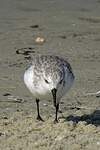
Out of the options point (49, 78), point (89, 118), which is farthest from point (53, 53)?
point (49, 78)

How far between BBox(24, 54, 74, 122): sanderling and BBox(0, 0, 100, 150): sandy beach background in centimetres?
44

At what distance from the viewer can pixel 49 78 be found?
7668 millimetres

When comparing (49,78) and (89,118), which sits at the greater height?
(49,78)

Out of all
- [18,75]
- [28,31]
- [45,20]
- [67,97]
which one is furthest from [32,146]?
[45,20]

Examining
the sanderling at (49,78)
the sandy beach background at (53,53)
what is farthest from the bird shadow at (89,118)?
the sanderling at (49,78)

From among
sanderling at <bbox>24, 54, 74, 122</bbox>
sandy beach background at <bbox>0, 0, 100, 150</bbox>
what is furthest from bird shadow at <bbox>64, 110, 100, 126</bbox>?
sanderling at <bbox>24, 54, 74, 122</bbox>

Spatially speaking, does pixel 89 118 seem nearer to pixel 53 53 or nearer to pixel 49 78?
pixel 49 78

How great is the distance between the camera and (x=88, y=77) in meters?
11.3

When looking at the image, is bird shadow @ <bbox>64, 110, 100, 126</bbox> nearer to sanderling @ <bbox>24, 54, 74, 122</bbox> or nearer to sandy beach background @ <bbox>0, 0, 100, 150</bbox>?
sandy beach background @ <bbox>0, 0, 100, 150</bbox>

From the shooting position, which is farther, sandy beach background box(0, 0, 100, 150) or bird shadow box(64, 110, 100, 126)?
bird shadow box(64, 110, 100, 126)

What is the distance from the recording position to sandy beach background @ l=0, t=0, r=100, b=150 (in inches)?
299

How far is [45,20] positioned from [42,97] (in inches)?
324

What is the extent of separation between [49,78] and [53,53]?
17.6 feet

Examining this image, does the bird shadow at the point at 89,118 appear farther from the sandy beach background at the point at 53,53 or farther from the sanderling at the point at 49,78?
the sanderling at the point at 49,78
